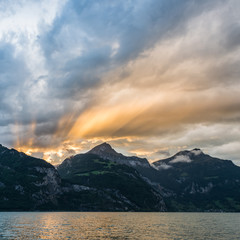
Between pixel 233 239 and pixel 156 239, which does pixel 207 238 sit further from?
pixel 156 239

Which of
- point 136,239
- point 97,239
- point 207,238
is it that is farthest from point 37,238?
point 207,238

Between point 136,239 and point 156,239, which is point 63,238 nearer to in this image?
point 136,239

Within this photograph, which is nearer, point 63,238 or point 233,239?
point 63,238

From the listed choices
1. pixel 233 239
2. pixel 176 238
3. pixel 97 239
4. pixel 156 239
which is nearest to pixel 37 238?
pixel 97 239

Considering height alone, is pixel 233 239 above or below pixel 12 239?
below

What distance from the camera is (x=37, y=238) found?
96.8m

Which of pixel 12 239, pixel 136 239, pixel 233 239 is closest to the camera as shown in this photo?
pixel 12 239

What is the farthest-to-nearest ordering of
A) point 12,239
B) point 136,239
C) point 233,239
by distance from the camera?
point 233,239 → point 136,239 → point 12,239

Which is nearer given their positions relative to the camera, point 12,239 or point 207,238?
point 12,239

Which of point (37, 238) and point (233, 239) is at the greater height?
point (37, 238)

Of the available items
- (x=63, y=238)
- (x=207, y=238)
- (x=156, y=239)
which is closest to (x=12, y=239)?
(x=63, y=238)

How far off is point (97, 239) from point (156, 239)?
22.0m

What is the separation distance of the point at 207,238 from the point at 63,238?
183 feet

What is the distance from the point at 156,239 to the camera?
10094 centimetres
